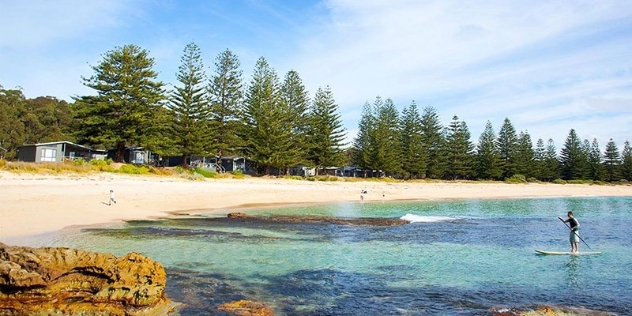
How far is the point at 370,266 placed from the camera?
408 inches

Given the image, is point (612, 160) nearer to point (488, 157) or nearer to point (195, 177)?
point (488, 157)

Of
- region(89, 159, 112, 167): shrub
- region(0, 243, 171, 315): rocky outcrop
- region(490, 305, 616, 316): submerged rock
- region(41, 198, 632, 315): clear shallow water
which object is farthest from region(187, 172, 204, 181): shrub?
region(490, 305, 616, 316): submerged rock

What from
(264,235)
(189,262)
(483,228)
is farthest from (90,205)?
(483,228)

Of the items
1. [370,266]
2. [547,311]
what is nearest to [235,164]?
[370,266]

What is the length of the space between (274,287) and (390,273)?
9.27ft

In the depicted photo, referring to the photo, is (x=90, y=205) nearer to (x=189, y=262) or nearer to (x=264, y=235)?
(x=264, y=235)

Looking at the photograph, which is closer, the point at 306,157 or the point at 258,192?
the point at 258,192

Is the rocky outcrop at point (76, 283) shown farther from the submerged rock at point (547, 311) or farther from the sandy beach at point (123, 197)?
the sandy beach at point (123, 197)

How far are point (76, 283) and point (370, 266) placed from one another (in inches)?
252

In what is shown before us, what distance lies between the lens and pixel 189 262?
1004 cm

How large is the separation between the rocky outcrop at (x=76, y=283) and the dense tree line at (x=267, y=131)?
105 ft

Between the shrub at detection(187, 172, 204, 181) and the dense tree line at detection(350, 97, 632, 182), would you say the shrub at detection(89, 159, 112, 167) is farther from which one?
the dense tree line at detection(350, 97, 632, 182)

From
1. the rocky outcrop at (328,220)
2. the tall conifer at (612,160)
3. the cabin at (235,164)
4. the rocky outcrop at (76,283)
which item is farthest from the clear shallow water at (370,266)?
the tall conifer at (612,160)

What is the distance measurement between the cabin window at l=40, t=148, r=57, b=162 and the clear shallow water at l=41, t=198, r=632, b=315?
24.8 m
